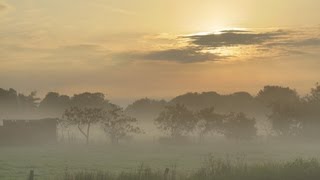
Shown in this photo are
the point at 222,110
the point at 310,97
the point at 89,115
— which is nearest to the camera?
the point at 89,115

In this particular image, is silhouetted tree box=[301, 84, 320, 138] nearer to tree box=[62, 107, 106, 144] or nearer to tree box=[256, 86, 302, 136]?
tree box=[256, 86, 302, 136]

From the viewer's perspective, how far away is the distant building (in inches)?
3723

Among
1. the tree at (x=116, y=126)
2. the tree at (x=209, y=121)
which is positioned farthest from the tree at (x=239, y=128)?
the tree at (x=116, y=126)

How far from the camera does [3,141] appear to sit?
307 feet

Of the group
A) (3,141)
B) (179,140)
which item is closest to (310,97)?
(179,140)

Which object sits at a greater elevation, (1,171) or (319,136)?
(1,171)

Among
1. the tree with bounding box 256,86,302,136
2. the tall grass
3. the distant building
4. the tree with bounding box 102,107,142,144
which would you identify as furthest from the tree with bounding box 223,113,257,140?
the tall grass

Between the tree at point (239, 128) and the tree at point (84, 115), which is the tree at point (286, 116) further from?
the tree at point (84, 115)

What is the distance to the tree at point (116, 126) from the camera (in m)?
99.4

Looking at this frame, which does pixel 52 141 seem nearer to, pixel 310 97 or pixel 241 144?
pixel 241 144

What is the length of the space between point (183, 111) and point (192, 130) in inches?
190

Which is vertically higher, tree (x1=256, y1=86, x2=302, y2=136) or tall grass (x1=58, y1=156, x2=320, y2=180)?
tall grass (x1=58, y1=156, x2=320, y2=180)

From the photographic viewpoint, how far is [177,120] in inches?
4326

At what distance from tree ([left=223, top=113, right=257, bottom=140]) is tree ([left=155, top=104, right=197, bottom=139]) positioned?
738 cm
